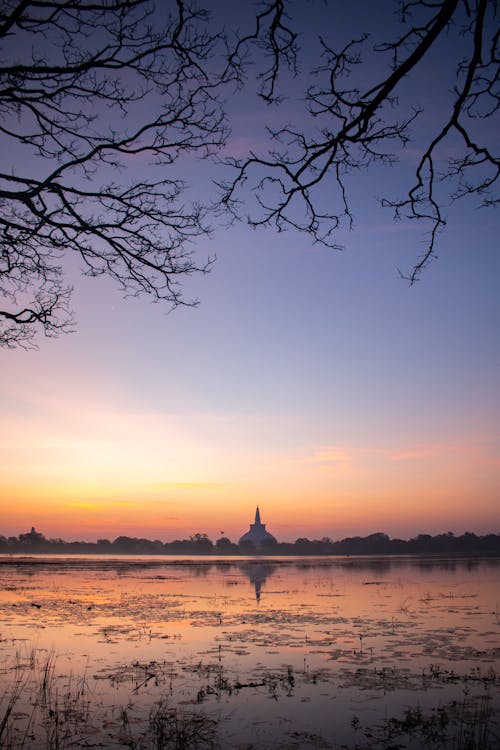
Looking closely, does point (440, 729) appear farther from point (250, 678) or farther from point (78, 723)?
point (78, 723)

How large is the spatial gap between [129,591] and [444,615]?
16172mm

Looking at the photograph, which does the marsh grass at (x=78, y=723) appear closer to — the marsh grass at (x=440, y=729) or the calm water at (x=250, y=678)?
the calm water at (x=250, y=678)

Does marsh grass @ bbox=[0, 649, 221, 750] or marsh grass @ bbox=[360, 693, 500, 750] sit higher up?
marsh grass @ bbox=[0, 649, 221, 750]

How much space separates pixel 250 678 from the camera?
10023mm

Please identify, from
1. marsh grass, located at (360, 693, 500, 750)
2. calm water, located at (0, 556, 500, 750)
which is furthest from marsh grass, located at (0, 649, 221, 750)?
marsh grass, located at (360, 693, 500, 750)

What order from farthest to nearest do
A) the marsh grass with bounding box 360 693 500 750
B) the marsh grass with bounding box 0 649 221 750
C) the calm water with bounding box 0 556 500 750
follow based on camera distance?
the calm water with bounding box 0 556 500 750 < the marsh grass with bounding box 360 693 500 750 < the marsh grass with bounding box 0 649 221 750

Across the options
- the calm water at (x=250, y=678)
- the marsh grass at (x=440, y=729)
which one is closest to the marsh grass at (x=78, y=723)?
the calm water at (x=250, y=678)

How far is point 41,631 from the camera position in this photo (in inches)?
589

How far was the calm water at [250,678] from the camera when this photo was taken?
7.25 metres

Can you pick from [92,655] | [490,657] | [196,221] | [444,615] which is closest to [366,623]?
[444,615]

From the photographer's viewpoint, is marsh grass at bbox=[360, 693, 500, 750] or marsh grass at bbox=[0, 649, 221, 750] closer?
marsh grass at bbox=[0, 649, 221, 750]

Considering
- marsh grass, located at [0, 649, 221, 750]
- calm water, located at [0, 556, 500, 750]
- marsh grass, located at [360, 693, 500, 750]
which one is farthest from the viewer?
calm water, located at [0, 556, 500, 750]

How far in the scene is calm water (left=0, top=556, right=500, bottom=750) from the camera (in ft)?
23.8

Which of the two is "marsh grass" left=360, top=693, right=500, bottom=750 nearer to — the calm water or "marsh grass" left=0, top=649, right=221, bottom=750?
the calm water
